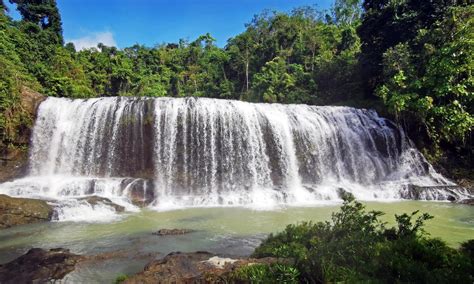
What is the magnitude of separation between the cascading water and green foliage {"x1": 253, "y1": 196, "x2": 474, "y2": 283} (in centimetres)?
828

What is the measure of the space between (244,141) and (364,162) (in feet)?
19.9

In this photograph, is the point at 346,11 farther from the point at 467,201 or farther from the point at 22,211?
the point at 22,211

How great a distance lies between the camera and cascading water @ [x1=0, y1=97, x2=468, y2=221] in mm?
13600

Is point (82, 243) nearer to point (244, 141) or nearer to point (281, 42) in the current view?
point (244, 141)

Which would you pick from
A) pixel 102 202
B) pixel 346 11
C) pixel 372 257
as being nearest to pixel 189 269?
pixel 372 257

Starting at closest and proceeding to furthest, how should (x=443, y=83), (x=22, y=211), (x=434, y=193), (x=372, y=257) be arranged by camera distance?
1. (x=372, y=257)
2. (x=22, y=211)
3. (x=434, y=193)
4. (x=443, y=83)

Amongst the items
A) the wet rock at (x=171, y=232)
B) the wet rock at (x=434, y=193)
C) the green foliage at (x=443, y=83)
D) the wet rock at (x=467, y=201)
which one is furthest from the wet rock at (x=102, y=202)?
the green foliage at (x=443, y=83)

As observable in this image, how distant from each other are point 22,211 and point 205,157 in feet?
23.6

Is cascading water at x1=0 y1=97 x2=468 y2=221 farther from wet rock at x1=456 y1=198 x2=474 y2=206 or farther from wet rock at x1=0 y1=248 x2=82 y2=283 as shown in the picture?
wet rock at x1=0 y1=248 x2=82 y2=283

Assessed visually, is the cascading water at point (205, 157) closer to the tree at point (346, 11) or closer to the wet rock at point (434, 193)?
the wet rock at point (434, 193)

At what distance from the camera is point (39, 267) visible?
5.28 meters

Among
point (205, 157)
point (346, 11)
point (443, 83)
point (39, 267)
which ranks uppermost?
point (346, 11)

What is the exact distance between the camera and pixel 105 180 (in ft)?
43.4

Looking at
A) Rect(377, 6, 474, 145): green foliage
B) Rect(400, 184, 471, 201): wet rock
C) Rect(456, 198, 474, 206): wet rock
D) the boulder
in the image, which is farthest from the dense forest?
the boulder
